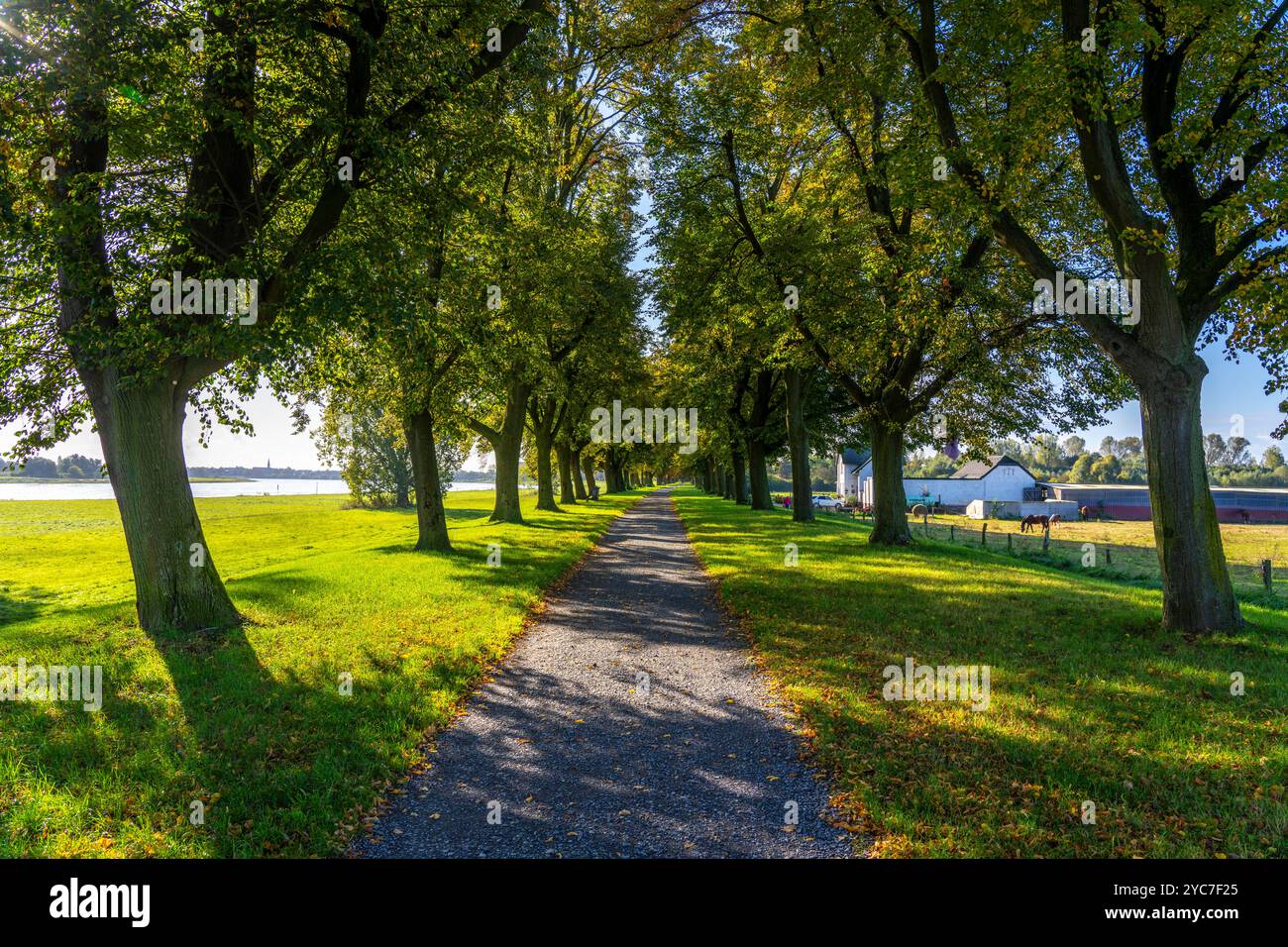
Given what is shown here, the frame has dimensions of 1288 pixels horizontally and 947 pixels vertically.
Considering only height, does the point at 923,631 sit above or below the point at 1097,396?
below

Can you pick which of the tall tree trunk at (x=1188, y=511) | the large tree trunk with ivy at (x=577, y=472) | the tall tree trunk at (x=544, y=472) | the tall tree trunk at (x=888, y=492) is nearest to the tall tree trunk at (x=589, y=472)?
the large tree trunk with ivy at (x=577, y=472)

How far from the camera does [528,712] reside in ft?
20.0

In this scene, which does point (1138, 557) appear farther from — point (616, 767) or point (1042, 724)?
point (616, 767)

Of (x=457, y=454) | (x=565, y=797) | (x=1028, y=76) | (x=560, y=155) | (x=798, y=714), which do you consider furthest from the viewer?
(x=457, y=454)

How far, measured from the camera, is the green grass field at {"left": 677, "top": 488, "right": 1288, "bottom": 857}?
385cm

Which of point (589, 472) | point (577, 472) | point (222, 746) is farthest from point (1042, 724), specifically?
point (589, 472)

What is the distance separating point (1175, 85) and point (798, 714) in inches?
396

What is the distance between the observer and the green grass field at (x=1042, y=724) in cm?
385

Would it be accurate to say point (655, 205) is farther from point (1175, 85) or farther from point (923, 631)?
point (923, 631)

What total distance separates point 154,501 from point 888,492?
17.2 meters

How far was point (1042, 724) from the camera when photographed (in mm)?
5438

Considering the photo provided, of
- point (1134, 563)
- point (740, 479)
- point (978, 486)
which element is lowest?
point (1134, 563)

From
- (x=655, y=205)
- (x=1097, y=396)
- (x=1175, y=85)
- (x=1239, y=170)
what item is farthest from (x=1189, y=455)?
(x=655, y=205)

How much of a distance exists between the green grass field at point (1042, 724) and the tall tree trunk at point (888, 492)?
661 centimetres
